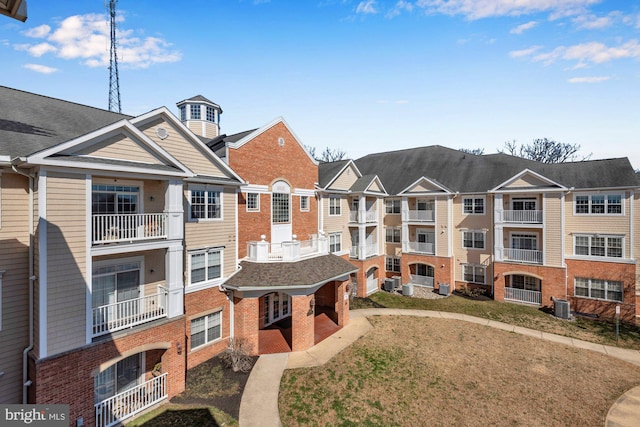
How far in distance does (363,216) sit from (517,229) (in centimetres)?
1214

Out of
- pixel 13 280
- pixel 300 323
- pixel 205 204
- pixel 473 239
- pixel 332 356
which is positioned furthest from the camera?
pixel 473 239

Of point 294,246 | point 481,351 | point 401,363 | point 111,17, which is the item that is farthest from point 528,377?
point 111,17

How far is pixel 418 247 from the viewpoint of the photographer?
2739 centimetres

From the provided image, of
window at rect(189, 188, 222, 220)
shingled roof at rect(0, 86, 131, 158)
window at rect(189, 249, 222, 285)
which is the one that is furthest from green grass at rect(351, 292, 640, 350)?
shingled roof at rect(0, 86, 131, 158)

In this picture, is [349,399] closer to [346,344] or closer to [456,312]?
[346,344]

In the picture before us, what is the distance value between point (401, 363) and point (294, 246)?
7.98 meters

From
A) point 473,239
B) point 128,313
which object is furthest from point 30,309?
point 473,239

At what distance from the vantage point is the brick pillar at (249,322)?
15.3m

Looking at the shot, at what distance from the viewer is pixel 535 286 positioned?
2347 centimetres

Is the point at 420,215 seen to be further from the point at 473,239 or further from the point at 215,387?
the point at 215,387

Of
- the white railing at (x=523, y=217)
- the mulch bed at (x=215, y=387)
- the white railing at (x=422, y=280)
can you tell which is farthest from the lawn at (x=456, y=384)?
the white railing at (x=422, y=280)

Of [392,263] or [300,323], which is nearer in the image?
[300,323]

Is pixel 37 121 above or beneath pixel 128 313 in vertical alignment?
above

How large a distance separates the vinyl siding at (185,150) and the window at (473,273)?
2163 centimetres
